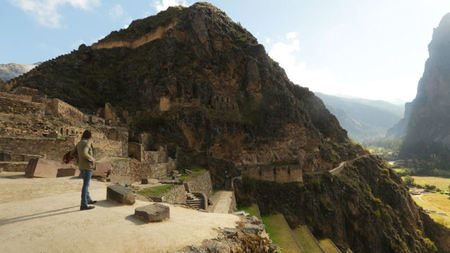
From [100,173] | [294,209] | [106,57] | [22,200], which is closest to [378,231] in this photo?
[294,209]

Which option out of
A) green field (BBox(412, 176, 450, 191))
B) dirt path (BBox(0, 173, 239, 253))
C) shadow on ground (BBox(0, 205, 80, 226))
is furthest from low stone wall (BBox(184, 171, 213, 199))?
green field (BBox(412, 176, 450, 191))

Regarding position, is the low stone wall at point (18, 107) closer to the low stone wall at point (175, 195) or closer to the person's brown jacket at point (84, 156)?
the low stone wall at point (175, 195)

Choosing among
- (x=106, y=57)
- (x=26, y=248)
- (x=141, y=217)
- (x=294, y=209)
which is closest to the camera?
(x=26, y=248)

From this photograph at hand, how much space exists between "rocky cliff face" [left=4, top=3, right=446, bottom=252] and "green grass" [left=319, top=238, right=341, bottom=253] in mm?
2269

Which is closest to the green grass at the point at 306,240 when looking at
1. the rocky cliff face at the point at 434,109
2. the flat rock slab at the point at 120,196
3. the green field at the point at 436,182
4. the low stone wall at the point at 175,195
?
the low stone wall at the point at 175,195

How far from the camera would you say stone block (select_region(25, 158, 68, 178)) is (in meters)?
8.41

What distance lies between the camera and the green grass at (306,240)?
2392 cm

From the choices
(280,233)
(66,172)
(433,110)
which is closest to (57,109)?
(66,172)

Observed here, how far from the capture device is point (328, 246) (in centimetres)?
2894

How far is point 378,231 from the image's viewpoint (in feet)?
119

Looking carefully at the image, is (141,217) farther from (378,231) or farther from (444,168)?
(444,168)

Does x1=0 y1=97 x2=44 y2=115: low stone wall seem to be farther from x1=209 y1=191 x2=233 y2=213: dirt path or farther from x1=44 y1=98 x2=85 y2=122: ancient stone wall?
x1=209 y1=191 x2=233 y2=213: dirt path

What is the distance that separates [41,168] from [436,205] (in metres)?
89.3

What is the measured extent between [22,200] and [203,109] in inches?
1112
